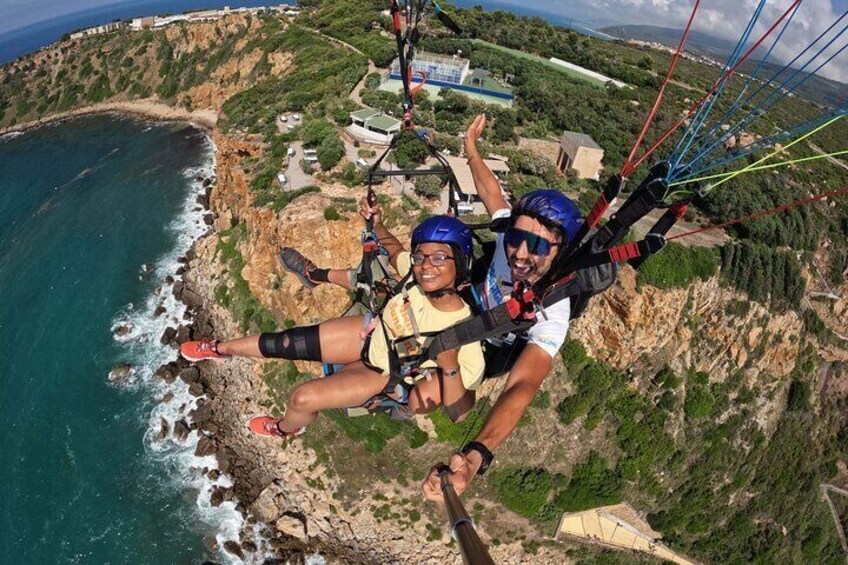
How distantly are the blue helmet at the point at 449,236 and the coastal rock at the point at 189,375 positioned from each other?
2614cm

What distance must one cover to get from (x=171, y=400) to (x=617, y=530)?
27.0 m

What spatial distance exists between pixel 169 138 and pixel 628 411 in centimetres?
6049

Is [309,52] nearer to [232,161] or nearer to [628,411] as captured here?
[232,161]

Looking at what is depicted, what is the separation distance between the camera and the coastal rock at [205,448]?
2369cm

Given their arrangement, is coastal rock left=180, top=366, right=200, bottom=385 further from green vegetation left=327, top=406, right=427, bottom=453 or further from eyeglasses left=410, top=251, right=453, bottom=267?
eyeglasses left=410, top=251, right=453, bottom=267

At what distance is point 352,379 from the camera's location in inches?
255

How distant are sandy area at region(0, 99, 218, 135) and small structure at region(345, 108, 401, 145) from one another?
120ft

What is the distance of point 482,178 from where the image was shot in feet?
22.5

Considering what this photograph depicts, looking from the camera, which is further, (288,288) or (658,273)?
(288,288)

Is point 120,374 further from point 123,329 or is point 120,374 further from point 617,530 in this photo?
point 617,530

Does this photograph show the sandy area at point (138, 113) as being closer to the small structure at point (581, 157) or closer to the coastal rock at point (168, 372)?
the coastal rock at point (168, 372)

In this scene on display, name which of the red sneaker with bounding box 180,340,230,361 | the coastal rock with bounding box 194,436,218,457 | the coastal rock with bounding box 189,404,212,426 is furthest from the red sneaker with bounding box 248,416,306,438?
the coastal rock with bounding box 189,404,212,426

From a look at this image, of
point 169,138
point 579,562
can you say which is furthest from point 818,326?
point 169,138

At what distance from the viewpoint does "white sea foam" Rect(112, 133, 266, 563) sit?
22078 millimetres
